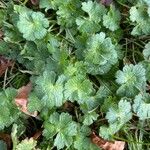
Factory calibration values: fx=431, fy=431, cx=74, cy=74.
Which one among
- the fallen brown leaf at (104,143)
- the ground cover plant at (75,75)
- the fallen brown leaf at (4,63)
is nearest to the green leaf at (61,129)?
Result: the ground cover plant at (75,75)

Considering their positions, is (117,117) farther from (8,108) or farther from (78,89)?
(8,108)

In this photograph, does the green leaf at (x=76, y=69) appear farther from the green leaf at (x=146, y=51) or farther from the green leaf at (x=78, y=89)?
Result: the green leaf at (x=146, y=51)

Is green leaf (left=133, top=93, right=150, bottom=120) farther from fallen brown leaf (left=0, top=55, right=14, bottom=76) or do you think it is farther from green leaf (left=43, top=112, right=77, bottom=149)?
fallen brown leaf (left=0, top=55, right=14, bottom=76)

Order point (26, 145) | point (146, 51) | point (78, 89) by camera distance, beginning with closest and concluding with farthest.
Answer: point (26, 145)
point (78, 89)
point (146, 51)

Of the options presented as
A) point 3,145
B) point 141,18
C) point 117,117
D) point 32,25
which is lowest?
point 3,145

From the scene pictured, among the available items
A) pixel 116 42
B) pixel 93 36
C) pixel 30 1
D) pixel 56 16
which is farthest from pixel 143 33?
pixel 30 1

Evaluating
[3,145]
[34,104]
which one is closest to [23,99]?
[34,104]
